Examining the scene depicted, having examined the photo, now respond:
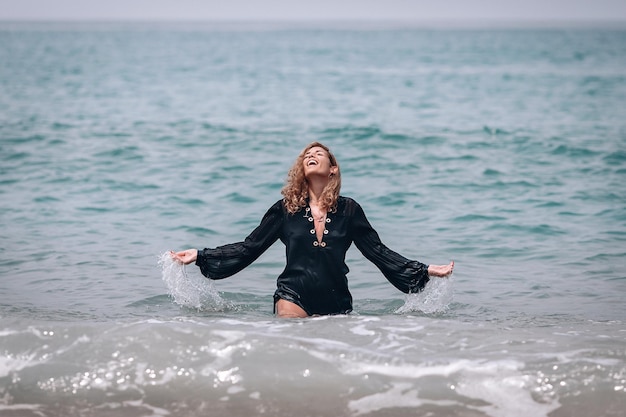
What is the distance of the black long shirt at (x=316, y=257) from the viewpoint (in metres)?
6.84

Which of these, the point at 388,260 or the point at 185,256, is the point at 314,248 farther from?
the point at 185,256

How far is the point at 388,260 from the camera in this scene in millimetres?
6926

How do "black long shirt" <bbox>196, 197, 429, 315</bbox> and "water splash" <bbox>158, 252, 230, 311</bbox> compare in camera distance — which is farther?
"water splash" <bbox>158, 252, 230, 311</bbox>

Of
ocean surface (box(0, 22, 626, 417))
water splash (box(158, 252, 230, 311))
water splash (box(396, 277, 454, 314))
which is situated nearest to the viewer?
ocean surface (box(0, 22, 626, 417))

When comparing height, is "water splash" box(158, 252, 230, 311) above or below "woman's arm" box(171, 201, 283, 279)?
below

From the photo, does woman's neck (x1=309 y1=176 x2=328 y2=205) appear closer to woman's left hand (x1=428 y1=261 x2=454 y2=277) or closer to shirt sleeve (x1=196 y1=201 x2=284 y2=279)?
shirt sleeve (x1=196 y1=201 x2=284 y2=279)

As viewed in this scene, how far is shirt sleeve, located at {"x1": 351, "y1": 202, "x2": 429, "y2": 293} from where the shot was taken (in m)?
6.89

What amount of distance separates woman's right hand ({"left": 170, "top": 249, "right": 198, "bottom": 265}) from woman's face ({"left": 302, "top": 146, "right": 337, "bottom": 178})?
37.8 inches

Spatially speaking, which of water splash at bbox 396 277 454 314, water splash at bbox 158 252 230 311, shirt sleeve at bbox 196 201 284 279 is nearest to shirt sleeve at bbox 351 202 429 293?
water splash at bbox 396 277 454 314

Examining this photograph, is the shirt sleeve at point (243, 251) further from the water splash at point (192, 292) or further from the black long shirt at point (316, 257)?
the water splash at point (192, 292)

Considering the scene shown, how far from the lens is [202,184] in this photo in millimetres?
14602

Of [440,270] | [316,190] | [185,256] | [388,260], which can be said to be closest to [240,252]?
[185,256]

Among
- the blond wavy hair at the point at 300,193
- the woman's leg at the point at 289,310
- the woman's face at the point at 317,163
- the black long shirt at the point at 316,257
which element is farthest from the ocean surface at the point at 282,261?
the woman's face at the point at 317,163

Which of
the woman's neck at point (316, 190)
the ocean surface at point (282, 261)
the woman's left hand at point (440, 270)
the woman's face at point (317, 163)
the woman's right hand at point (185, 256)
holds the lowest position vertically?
the ocean surface at point (282, 261)
